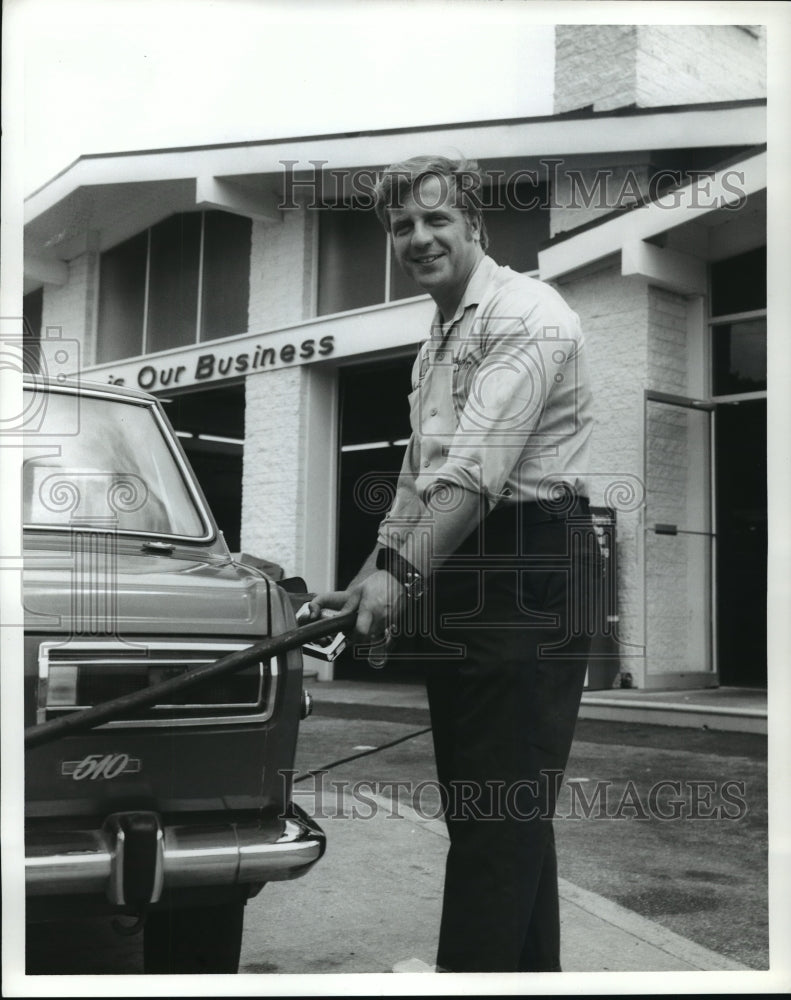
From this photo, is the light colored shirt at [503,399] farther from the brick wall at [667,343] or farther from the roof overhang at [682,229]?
the brick wall at [667,343]

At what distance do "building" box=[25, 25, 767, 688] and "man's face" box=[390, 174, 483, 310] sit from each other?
13.0 inches

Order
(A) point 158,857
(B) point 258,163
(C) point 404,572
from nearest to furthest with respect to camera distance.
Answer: (A) point 158,857 < (C) point 404,572 < (B) point 258,163

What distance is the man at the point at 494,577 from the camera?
2.00 metres

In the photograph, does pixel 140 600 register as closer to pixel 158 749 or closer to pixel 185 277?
pixel 158 749

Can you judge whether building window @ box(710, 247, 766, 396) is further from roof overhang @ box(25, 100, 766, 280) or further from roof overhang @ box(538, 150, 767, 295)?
roof overhang @ box(25, 100, 766, 280)

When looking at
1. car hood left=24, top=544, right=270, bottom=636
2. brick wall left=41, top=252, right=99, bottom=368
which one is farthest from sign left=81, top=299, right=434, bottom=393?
car hood left=24, top=544, right=270, bottom=636

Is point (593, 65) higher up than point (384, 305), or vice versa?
point (593, 65)

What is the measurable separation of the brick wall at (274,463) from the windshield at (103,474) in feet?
0.67

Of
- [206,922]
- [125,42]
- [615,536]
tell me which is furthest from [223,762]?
[125,42]

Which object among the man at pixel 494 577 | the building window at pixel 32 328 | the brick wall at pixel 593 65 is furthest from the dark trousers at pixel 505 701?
the brick wall at pixel 593 65

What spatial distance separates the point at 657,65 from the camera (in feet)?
10.3

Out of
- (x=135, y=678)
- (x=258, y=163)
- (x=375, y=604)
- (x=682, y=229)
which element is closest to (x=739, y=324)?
(x=682, y=229)

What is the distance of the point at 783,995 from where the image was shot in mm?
2605

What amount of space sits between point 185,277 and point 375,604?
1318 millimetres
